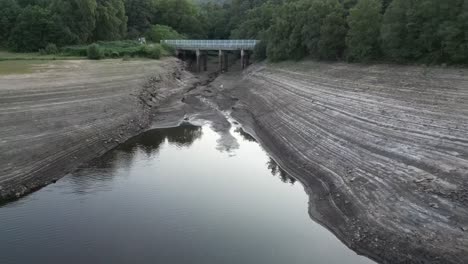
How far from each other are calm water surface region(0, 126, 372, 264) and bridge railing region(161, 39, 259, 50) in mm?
44815

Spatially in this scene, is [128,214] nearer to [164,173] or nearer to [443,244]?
[164,173]

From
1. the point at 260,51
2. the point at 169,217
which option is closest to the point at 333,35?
the point at 260,51

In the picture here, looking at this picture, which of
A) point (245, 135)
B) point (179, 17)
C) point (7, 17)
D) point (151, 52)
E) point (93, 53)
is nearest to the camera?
point (245, 135)

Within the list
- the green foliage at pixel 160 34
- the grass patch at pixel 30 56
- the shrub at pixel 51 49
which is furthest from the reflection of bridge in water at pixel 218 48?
the grass patch at pixel 30 56

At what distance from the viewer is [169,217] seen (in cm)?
2309

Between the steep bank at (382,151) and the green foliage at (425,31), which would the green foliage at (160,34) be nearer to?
the steep bank at (382,151)

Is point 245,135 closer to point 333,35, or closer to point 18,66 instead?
point 333,35

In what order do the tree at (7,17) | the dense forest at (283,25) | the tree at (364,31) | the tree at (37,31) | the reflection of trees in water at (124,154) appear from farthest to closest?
the tree at (7,17) < the tree at (37,31) < the tree at (364,31) < the dense forest at (283,25) < the reflection of trees in water at (124,154)

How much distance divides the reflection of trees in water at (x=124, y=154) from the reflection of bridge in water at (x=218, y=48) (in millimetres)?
35909

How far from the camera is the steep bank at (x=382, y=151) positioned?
1983 cm

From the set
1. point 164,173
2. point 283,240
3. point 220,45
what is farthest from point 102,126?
point 220,45

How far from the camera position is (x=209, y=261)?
19047mm

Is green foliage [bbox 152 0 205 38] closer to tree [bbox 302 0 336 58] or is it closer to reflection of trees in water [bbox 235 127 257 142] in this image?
tree [bbox 302 0 336 58]

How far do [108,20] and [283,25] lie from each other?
31047 mm
